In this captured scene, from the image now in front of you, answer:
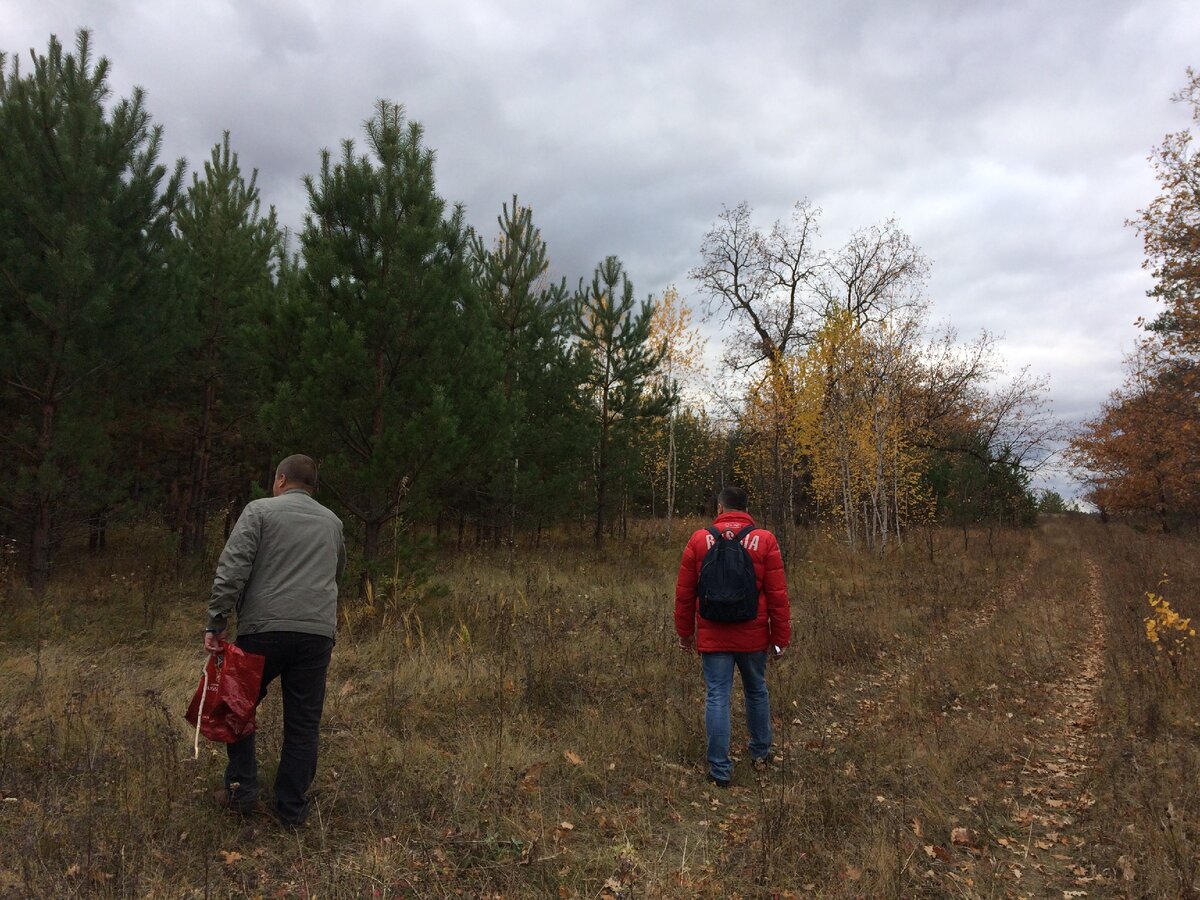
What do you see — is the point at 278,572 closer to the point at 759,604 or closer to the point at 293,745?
the point at 293,745

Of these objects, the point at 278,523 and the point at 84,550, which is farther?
the point at 84,550

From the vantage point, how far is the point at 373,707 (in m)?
5.41

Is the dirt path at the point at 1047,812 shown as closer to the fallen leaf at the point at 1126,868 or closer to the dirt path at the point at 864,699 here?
the fallen leaf at the point at 1126,868

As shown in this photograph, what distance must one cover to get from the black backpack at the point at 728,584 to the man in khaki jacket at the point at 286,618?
2410 mm

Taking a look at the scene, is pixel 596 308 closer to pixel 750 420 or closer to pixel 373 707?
pixel 750 420

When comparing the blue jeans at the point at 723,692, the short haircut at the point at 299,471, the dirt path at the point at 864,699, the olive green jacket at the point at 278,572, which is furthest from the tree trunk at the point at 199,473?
the dirt path at the point at 864,699

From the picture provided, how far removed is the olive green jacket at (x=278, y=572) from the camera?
3.42 m

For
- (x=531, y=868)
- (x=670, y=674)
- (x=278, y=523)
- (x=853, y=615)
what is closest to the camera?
(x=531, y=868)

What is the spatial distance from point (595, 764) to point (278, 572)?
265cm

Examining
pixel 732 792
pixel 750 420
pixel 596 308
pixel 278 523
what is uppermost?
pixel 596 308

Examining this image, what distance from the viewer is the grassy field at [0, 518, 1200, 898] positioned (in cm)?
326

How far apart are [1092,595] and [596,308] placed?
1254cm

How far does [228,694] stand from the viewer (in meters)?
3.33

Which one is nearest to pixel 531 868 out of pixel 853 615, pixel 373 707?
pixel 373 707
